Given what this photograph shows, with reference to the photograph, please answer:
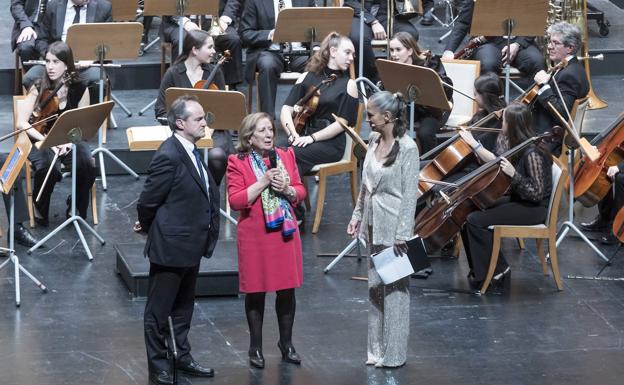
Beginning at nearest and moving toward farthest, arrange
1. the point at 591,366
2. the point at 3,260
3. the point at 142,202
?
the point at 142,202
the point at 591,366
the point at 3,260

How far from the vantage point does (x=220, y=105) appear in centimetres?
820

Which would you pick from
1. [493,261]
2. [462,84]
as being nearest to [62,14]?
[462,84]

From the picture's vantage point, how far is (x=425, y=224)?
7625 mm

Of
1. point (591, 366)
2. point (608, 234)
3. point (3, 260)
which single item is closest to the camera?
point (591, 366)

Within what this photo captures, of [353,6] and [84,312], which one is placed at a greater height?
[353,6]

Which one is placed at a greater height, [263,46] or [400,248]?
[263,46]

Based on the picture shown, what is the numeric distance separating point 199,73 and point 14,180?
1.89 m

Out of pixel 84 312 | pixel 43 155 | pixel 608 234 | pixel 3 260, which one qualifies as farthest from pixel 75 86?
pixel 608 234

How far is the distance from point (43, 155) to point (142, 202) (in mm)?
2802

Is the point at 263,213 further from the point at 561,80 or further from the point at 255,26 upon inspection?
the point at 255,26

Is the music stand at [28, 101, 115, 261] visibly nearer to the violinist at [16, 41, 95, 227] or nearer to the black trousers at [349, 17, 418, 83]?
the violinist at [16, 41, 95, 227]

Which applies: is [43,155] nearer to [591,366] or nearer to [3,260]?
[3,260]

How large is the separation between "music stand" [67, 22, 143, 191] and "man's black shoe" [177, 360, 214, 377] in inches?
127

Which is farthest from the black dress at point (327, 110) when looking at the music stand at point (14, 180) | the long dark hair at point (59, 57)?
the music stand at point (14, 180)
